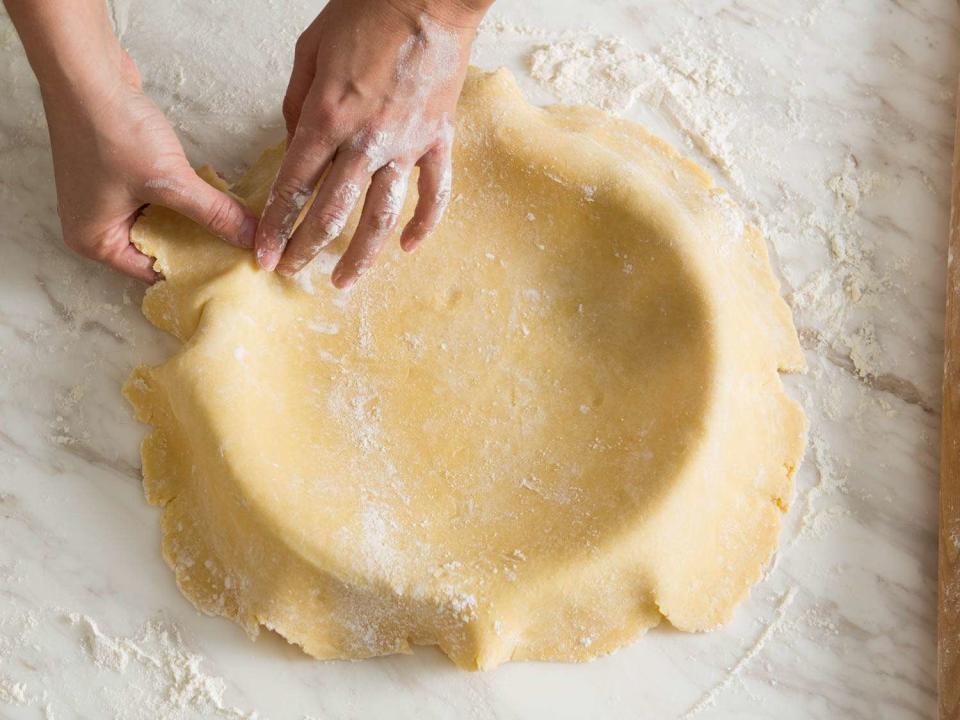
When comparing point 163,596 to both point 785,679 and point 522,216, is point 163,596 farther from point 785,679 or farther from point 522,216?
point 785,679

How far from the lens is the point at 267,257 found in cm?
129

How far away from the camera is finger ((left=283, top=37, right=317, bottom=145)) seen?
1.29 meters

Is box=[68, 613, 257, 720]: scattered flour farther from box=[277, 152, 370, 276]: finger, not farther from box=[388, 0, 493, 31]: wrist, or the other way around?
box=[388, 0, 493, 31]: wrist

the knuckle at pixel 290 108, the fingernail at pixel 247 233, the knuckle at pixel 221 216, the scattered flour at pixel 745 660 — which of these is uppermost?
the knuckle at pixel 290 108

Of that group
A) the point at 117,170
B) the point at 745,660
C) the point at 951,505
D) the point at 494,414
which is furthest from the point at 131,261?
the point at 951,505

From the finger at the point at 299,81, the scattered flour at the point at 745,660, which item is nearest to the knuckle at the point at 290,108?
the finger at the point at 299,81

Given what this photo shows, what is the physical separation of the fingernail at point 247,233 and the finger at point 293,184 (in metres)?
0.02

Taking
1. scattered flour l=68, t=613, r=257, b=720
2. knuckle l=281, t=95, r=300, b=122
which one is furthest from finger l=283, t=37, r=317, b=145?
scattered flour l=68, t=613, r=257, b=720

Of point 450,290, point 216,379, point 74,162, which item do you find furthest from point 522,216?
point 74,162

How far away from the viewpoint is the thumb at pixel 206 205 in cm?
126

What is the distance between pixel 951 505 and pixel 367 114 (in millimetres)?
922

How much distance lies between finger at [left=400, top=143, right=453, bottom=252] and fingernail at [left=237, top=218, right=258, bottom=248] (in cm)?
21

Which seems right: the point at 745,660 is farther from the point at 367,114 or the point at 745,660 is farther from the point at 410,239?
the point at 367,114

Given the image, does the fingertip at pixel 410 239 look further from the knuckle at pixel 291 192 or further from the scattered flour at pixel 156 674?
the scattered flour at pixel 156 674
